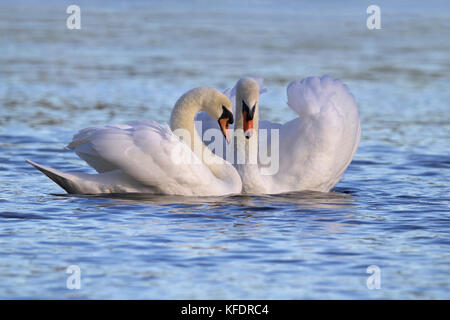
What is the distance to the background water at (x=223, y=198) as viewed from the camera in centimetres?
704

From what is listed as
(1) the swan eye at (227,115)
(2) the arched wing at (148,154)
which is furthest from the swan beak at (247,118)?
(2) the arched wing at (148,154)

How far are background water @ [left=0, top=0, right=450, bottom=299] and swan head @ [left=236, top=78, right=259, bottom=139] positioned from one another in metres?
0.78

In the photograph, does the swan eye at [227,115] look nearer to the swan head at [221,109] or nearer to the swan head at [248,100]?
the swan head at [221,109]

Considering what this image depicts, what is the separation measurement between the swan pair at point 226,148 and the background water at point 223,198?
19cm

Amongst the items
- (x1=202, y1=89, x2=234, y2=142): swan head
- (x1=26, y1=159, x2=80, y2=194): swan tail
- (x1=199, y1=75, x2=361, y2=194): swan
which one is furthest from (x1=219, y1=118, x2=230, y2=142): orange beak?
(x1=26, y1=159, x2=80, y2=194): swan tail

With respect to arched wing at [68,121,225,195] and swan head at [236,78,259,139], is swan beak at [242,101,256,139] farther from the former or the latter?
arched wing at [68,121,225,195]

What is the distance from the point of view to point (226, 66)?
19.0 meters

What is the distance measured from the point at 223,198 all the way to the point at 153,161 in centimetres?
87

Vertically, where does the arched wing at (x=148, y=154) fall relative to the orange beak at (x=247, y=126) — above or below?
below

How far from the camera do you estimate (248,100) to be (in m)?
10.0

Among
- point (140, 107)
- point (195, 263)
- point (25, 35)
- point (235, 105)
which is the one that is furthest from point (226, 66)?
point (195, 263)

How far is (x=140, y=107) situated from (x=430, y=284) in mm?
9133

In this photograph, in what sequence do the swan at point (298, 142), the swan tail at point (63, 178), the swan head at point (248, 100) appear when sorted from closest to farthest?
the swan tail at point (63, 178) → the swan head at point (248, 100) → the swan at point (298, 142)
